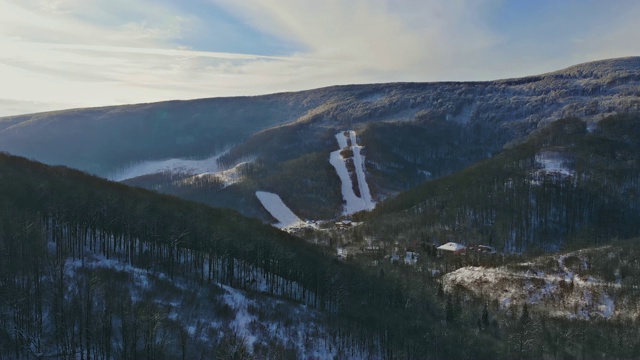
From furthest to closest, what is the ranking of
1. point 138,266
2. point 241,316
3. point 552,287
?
point 552,287, point 138,266, point 241,316

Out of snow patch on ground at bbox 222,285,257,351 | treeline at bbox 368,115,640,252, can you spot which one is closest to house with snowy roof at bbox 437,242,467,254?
treeline at bbox 368,115,640,252

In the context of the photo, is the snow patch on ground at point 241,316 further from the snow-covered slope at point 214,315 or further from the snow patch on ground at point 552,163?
the snow patch on ground at point 552,163

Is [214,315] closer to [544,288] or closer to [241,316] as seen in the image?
[241,316]

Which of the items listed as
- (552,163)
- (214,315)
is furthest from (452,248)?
(214,315)

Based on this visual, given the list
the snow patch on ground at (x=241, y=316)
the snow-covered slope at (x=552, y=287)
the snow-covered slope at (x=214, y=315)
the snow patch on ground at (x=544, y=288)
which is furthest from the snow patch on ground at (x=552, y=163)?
the snow patch on ground at (x=241, y=316)

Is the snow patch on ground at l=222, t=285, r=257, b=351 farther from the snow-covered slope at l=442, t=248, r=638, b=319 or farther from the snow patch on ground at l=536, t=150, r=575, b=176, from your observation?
the snow patch on ground at l=536, t=150, r=575, b=176
